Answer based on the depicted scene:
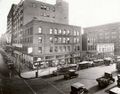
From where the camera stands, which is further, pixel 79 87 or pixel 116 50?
pixel 116 50

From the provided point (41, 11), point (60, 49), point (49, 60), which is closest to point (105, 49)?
point (60, 49)

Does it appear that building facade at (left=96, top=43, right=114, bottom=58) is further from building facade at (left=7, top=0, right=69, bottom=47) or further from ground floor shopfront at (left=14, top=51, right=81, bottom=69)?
building facade at (left=7, top=0, right=69, bottom=47)

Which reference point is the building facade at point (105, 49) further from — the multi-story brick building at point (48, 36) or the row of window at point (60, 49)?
the row of window at point (60, 49)

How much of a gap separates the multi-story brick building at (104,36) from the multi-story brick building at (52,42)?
9280 mm

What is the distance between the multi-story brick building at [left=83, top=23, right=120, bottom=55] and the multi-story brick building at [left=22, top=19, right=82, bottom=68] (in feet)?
30.4

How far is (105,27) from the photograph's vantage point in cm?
5538

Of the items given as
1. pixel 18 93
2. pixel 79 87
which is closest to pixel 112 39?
pixel 79 87

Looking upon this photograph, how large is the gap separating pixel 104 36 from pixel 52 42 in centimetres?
3600

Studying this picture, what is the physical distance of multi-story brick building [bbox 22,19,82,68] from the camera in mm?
27500

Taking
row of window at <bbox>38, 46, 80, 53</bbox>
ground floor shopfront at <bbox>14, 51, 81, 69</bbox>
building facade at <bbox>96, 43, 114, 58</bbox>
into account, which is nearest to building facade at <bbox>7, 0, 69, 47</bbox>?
row of window at <bbox>38, 46, 80, 53</bbox>

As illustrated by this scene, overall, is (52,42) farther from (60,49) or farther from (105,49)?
(105,49)

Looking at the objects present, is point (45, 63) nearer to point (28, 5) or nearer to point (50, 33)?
point (50, 33)

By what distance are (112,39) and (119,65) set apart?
31135 mm

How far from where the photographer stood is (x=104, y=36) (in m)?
55.9
